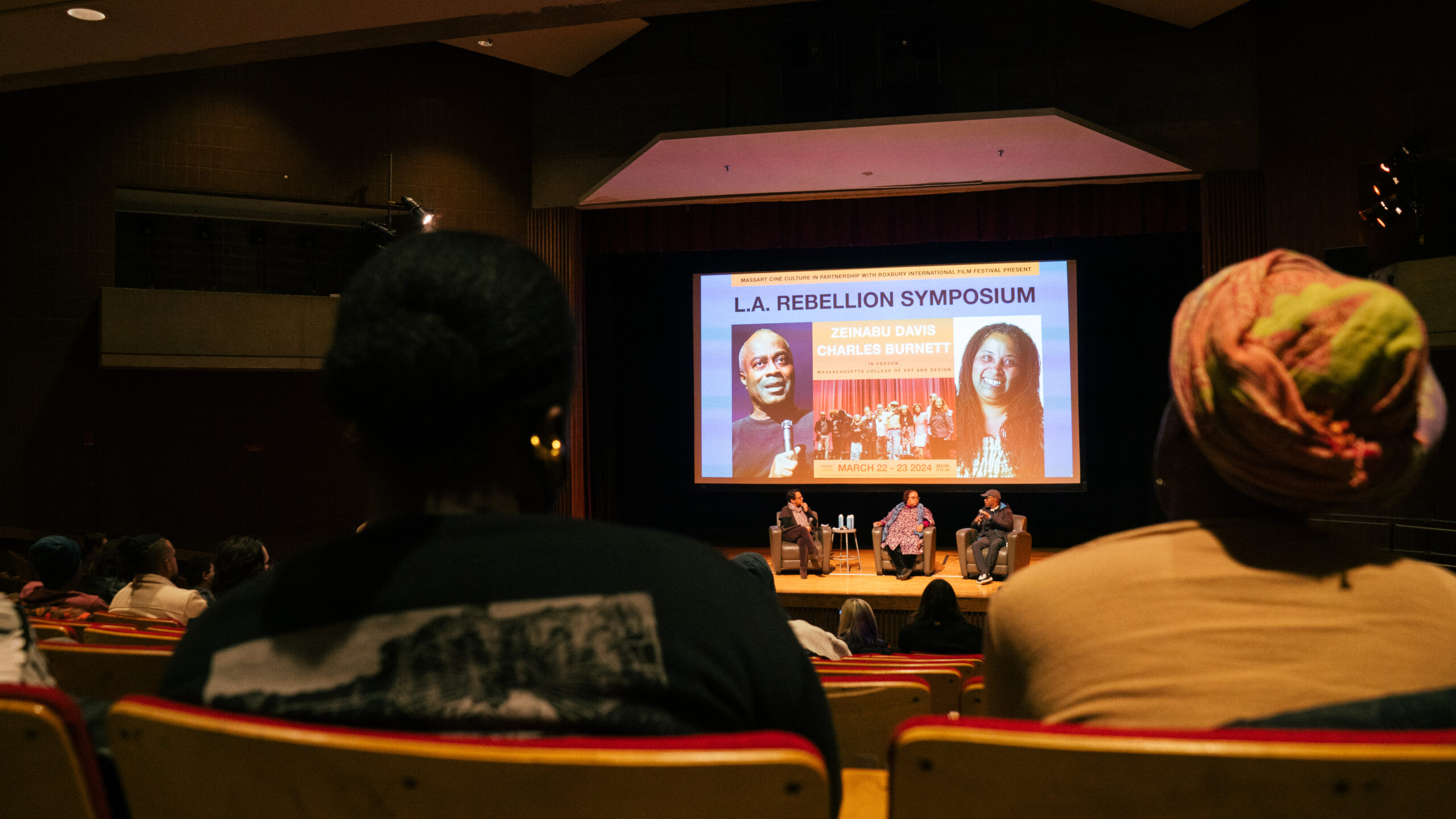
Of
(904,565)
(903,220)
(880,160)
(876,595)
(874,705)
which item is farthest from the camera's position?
(903,220)

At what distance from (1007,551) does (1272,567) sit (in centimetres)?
761

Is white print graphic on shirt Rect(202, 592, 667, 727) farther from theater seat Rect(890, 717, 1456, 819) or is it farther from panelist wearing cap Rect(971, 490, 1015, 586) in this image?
panelist wearing cap Rect(971, 490, 1015, 586)

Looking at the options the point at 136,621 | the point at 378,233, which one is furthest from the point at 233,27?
the point at 378,233

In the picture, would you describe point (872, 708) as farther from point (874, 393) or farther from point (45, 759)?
point (874, 393)

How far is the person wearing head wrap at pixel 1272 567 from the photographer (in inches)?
34.4

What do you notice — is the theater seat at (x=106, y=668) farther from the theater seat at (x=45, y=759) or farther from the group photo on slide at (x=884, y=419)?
the group photo on slide at (x=884, y=419)

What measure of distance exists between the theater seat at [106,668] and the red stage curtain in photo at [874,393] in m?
8.80

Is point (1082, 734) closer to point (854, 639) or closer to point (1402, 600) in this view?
point (1402, 600)

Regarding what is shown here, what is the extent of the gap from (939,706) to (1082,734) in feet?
5.90

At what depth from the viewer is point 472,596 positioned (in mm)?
777

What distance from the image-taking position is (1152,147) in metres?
8.84

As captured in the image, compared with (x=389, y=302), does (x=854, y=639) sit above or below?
below

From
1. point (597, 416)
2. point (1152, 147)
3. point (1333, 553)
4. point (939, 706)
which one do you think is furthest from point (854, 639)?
point (597, 416)

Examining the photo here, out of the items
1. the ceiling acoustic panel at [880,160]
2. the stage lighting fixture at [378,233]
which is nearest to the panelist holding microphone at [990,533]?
the ceiling acoustic panel at [880,160]
